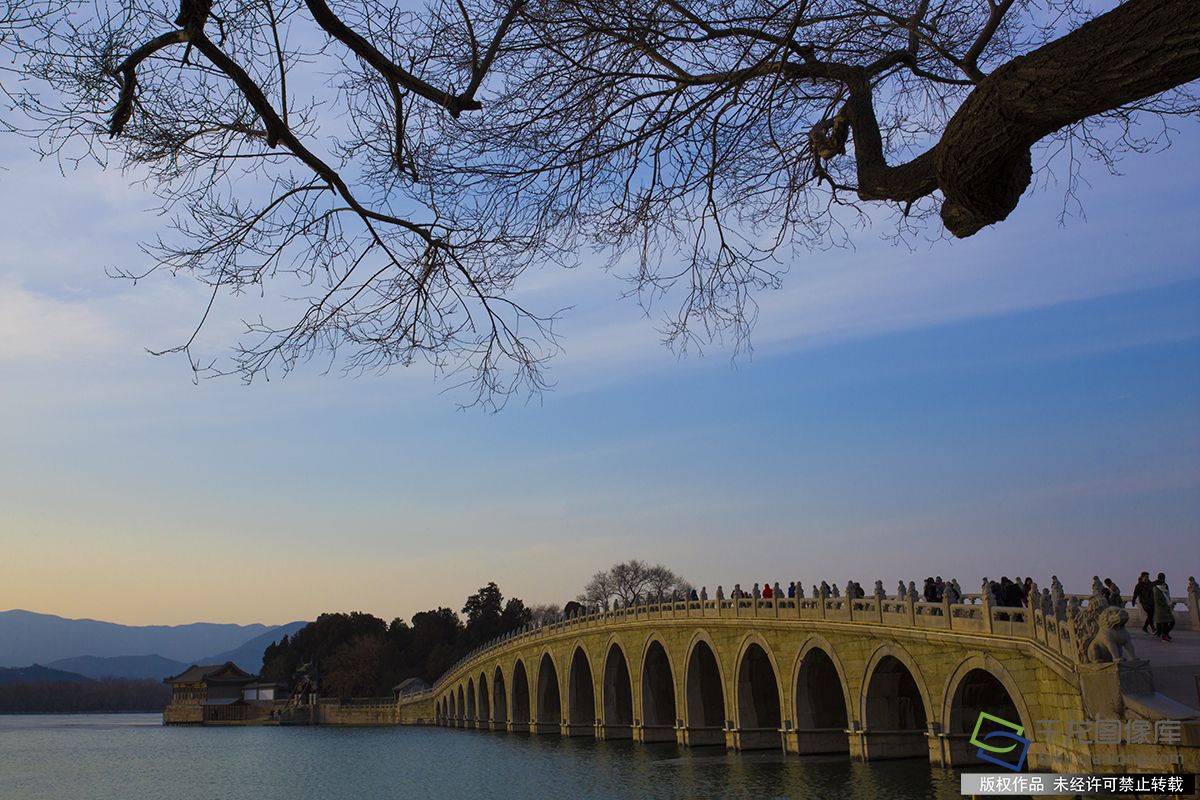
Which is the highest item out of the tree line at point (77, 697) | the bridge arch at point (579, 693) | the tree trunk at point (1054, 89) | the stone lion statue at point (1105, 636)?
the tree trunk at point (1054, 89)

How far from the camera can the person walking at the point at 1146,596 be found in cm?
1583

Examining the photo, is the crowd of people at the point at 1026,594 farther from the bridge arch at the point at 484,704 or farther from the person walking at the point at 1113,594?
the bridge arch at the point at 484,704

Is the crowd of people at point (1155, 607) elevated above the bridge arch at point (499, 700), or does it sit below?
above

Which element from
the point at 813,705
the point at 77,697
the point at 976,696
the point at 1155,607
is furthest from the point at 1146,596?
the point at 77,697

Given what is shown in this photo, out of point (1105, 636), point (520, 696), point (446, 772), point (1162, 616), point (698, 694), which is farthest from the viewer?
point (520, 696)

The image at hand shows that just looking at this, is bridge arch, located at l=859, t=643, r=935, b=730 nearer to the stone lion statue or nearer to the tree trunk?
the stone lion statue

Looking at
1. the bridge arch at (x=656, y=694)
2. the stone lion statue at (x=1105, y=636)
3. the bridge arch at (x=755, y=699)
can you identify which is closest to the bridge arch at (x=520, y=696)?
the bridge arch at (x=656, y=694)

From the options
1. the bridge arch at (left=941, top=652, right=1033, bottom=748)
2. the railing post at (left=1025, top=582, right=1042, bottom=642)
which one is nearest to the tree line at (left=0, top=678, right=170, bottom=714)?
the bridge arch at (left=941, top=652, right=1033, bottom=748)

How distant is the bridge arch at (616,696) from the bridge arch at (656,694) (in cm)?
248

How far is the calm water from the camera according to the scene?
23.1 metres

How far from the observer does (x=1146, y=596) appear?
15.9 m

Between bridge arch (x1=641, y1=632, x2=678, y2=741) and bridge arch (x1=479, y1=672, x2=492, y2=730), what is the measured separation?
23878 mm

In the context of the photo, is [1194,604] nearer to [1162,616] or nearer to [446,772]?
[1162,616]

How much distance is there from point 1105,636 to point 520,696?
4887 cm
